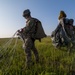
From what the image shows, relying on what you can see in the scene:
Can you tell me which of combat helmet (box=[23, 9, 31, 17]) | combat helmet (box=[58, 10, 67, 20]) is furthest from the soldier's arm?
combat helmet (box=[58, 10, 67, 20])

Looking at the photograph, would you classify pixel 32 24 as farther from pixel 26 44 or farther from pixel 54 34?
pixel 54 34

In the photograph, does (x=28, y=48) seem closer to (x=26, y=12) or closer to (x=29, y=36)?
(x=29, y=36)

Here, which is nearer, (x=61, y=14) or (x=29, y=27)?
(x=29, y=27)

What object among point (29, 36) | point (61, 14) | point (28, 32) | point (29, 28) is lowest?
point (29, 36)

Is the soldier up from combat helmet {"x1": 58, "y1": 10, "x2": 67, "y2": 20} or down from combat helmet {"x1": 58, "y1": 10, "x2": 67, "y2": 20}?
down

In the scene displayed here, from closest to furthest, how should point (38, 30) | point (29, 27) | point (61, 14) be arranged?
point (29, 27) → point (38, 30) → point (61, 14)

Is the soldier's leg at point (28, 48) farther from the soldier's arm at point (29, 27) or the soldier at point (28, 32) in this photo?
the soldier's arm at point (29, 27)

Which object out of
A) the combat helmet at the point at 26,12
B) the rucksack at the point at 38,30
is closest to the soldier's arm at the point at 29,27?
the rucksack at the point at 38,30

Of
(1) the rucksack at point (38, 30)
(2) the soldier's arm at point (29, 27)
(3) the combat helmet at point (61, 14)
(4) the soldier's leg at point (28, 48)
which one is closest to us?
(2) the soldier's arm at point (29, 27)

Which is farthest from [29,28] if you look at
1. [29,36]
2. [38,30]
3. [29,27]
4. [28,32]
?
[38,30]

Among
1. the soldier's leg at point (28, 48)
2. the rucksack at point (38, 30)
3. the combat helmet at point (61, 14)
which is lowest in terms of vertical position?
the soldier's leg at point (28, 48)

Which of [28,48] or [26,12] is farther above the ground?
[26,12]

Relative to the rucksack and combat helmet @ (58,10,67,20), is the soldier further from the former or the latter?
combat helmet @ (58,10,67,20)

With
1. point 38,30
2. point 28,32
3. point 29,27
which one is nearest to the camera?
point 29,27
